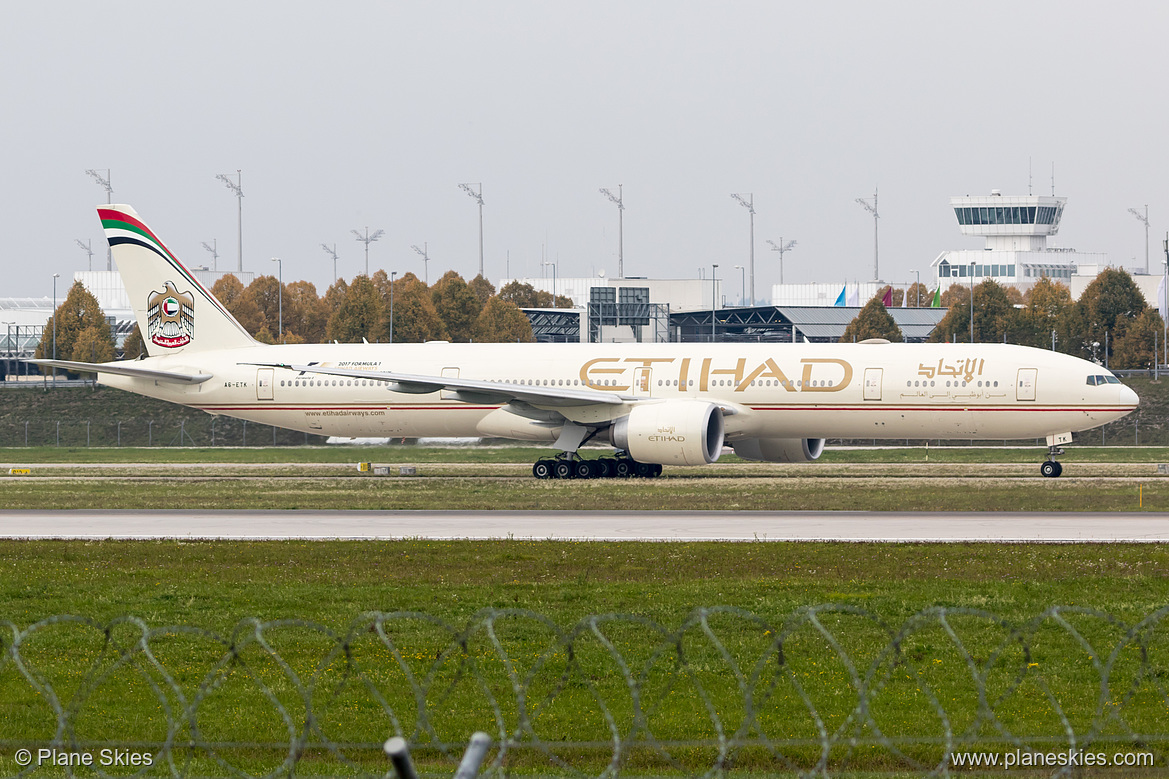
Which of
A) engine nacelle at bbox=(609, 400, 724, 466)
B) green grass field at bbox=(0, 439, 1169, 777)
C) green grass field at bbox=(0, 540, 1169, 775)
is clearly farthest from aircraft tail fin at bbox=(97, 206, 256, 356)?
green grass field at bbox=(0, 540, 1169, 775)

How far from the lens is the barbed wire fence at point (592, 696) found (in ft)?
36.4

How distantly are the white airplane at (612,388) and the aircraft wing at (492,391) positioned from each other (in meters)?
0.07

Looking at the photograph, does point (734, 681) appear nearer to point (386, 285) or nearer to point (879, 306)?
point (879, 306)

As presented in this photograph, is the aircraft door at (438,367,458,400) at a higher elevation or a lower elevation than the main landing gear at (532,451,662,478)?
higher

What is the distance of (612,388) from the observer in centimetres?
4122

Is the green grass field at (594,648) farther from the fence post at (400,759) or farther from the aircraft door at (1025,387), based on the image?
the aircraft door at (1025,387)

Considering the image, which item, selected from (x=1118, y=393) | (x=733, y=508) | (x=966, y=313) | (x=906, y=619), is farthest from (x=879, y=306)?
(x=906, y=619)

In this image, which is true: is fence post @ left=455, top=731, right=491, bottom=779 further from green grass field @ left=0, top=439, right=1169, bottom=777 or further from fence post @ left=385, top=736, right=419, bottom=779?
green grass field @ left=0, top=439, right=1169, bottom=777

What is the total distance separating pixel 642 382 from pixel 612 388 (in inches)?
38.0

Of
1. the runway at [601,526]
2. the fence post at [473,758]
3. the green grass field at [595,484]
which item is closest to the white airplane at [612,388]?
the green grass field at [595,484]

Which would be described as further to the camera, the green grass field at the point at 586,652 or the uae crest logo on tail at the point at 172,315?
the uae crest logo on tail at the point at 172,315

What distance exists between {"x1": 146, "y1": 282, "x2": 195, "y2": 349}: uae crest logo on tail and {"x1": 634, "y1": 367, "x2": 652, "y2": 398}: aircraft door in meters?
15.4

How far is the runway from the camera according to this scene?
83.6ft

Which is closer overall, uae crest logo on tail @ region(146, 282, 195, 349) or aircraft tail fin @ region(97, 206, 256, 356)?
aircraft tail fin @ region(97, 206, 256, 356)
